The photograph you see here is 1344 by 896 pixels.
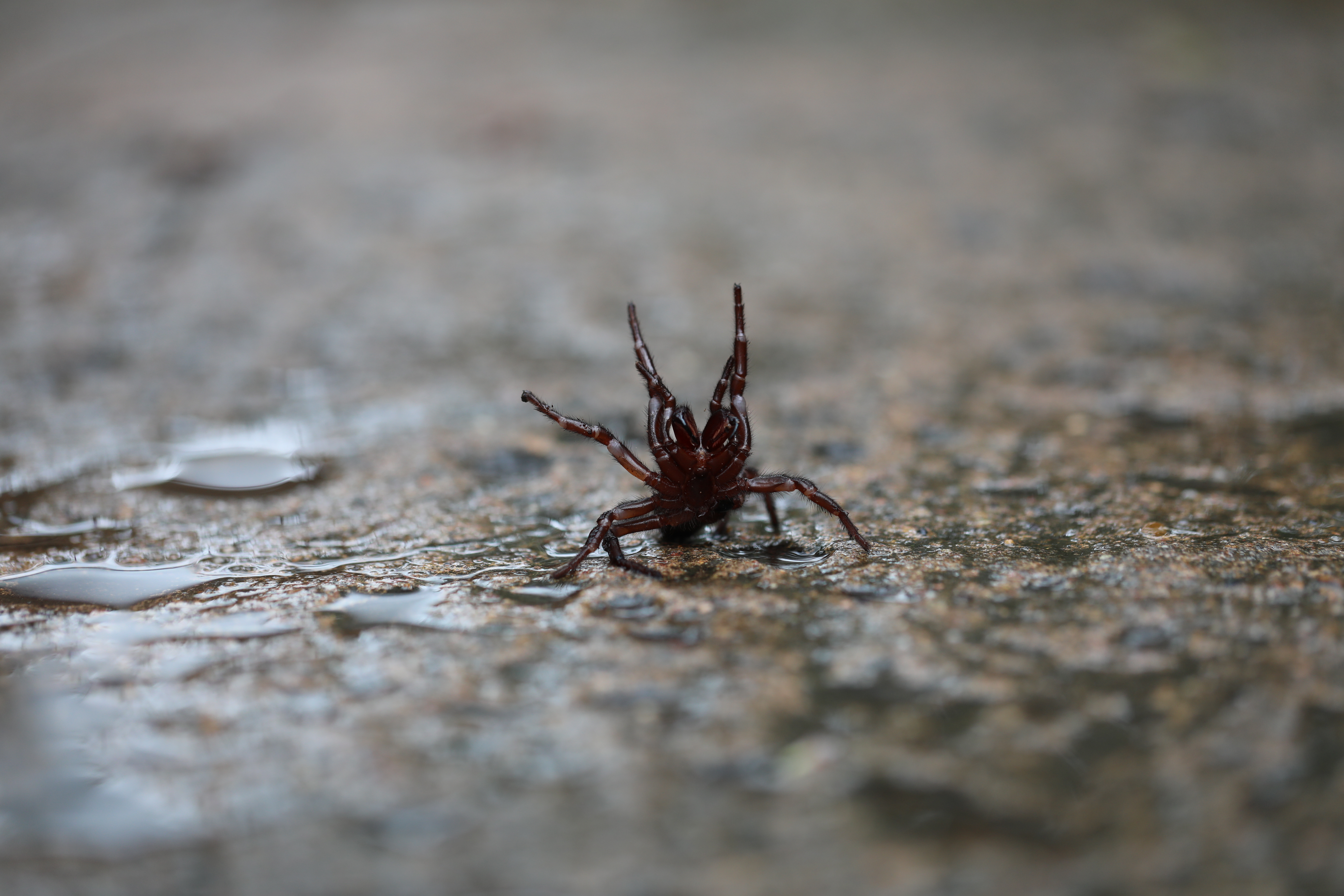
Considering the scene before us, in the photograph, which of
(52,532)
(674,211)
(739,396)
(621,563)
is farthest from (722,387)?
(674,211)

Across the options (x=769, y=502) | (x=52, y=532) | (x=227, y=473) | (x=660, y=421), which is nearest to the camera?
(x=660, y=421)

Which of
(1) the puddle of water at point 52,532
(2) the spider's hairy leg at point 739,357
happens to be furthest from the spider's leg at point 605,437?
(1) the puddle of water at point 52,532

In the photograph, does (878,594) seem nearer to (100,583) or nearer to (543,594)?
(543,594)

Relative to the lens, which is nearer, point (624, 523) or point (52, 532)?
point (624, 523)

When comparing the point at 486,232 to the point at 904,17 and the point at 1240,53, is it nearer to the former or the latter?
the point at 904,17

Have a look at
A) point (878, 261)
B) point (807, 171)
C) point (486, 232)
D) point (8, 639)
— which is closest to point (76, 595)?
point (8, 639)

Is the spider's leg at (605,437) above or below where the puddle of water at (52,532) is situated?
above

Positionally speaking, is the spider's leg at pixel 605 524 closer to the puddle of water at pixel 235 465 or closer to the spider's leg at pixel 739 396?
the spider's leg at pixel 739 396
